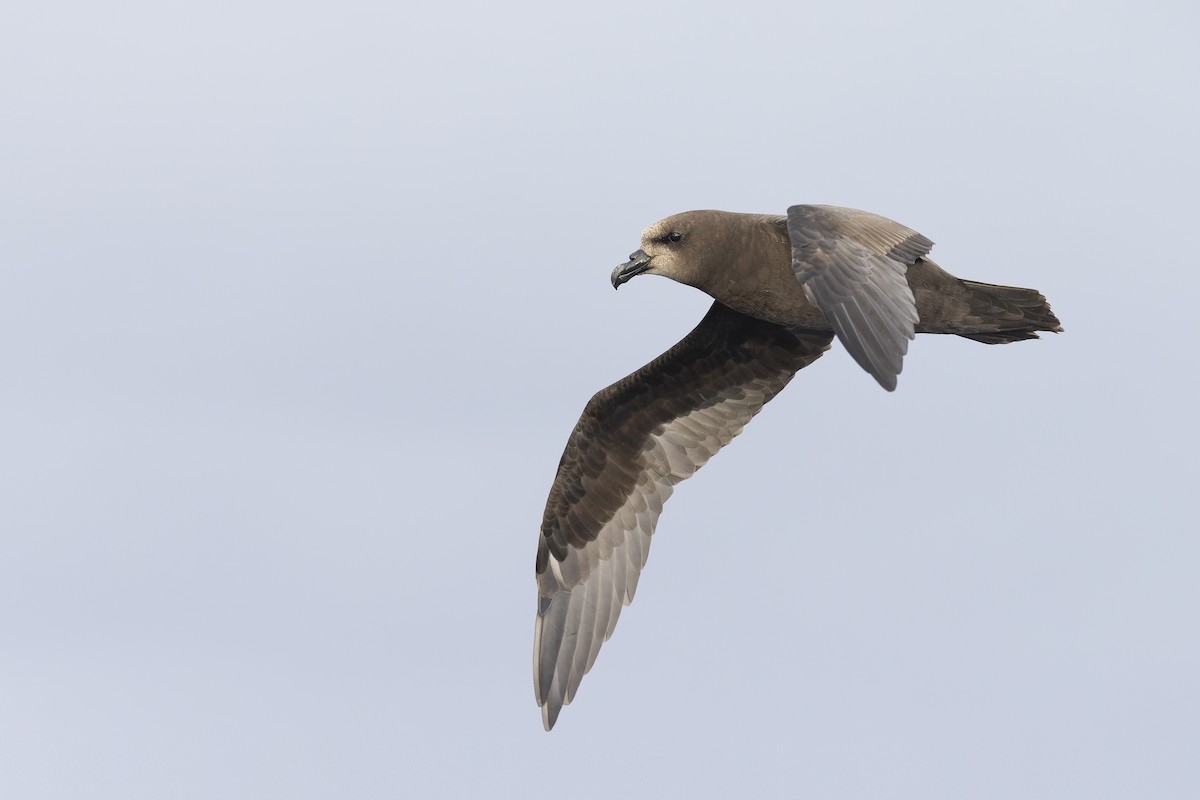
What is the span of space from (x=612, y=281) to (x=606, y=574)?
2827 mm

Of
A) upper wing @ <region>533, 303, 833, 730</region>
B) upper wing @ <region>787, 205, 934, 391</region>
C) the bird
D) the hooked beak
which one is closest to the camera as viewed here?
upper wing @ <region>787, 205, 934, 391</region>

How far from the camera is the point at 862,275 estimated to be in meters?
11.1

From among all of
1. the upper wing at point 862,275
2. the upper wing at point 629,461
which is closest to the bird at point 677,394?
the upper wing at point 629,461

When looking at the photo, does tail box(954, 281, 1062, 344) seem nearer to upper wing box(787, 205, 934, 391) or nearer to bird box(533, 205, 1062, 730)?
bird box(533, 205, 1062, 730)

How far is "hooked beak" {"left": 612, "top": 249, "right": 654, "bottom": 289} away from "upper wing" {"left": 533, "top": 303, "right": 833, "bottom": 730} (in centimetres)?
131

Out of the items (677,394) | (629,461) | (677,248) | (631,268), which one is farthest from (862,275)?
(629,461)

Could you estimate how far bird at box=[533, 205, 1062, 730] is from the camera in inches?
498

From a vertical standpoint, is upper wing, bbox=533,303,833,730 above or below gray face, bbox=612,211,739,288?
below

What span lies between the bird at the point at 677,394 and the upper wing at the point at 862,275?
857 mm

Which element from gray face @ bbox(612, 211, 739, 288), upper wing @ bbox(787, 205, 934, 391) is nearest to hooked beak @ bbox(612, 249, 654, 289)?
gray face @ bbox(612, 211, 739, 288)

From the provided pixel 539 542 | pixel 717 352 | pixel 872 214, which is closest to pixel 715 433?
pixel 717 352

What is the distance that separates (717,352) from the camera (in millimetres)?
→ 14211

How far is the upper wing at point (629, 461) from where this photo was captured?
46.5ft

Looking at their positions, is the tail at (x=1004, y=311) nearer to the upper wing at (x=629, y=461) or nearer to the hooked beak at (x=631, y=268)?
the upper wing at (x=629, y=461)
